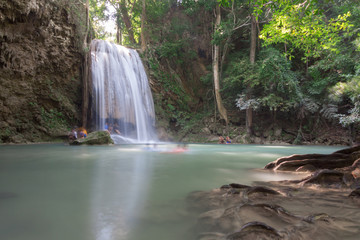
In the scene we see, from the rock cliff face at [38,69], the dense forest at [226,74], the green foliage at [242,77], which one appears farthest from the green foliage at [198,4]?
the rock cliff face at [38,69]

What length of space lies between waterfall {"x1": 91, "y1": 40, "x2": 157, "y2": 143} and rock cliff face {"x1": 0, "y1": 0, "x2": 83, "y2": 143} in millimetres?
1301

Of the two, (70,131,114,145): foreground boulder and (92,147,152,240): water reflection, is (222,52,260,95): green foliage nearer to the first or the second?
(70,131,114,145): foreground boulder

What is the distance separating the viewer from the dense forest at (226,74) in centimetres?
1161

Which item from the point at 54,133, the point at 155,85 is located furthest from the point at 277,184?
the point at 155,85

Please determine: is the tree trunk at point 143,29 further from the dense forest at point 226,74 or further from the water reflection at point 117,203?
the water reflection at point 117,203

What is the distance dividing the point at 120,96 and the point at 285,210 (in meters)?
13.1

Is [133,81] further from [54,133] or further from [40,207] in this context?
[40,207]

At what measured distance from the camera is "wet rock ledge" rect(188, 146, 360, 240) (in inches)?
47.6

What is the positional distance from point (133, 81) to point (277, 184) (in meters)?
13.4

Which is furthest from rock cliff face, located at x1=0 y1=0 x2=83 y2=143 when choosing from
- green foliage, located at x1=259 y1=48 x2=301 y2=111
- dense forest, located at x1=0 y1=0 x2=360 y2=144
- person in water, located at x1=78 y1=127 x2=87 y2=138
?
green foliage, located at x1=259 y1=48 x2=301 y2=111

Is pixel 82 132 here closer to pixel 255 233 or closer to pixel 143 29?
pixel 143 29

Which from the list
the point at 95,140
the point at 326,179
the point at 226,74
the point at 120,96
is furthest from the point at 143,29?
the point at 326,179

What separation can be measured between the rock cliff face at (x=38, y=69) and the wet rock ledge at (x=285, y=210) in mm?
10963

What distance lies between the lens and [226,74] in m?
16.7
